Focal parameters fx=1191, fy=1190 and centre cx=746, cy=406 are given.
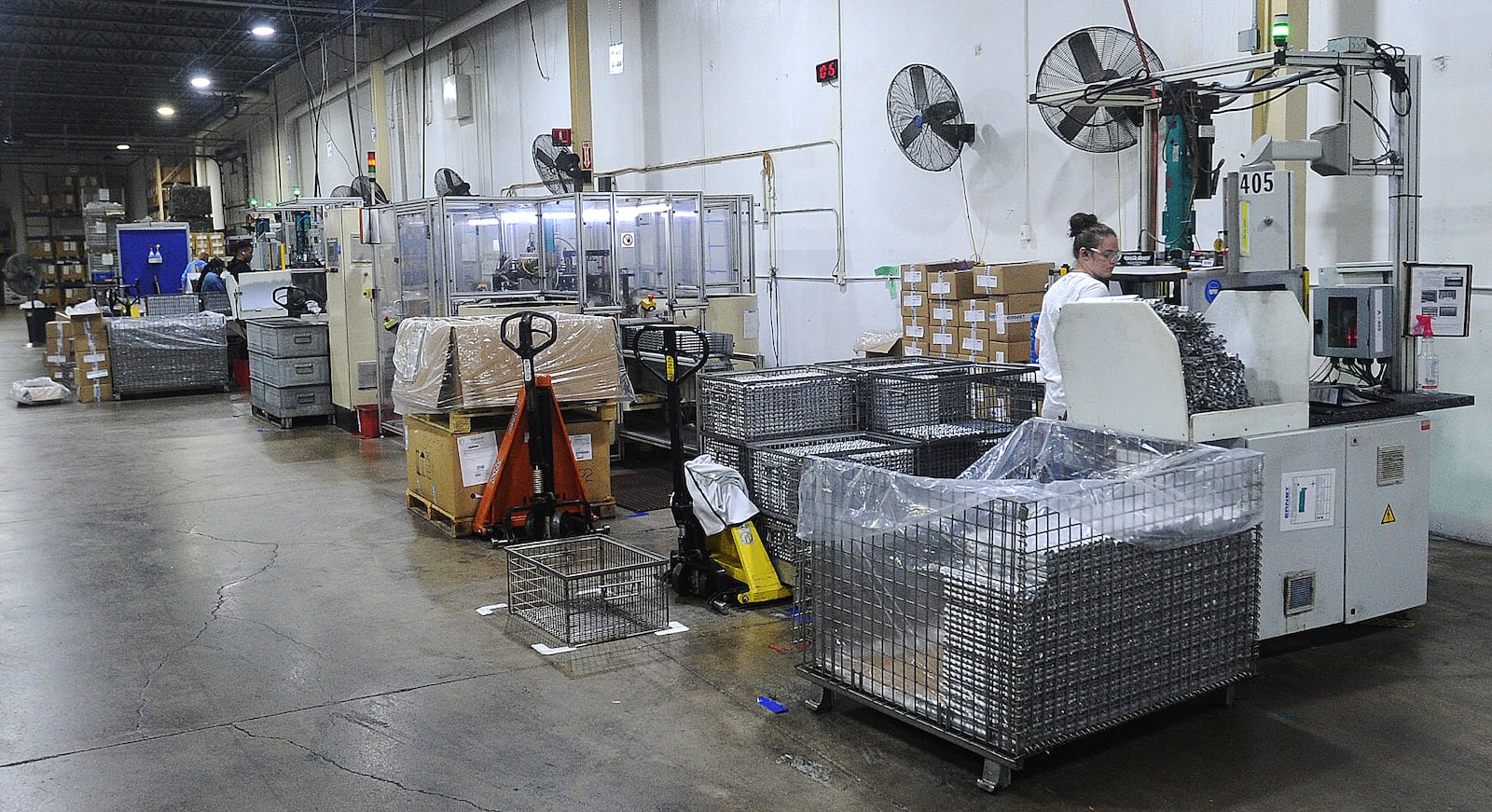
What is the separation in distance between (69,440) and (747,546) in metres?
7.94

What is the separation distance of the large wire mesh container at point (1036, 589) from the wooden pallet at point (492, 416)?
3101mm

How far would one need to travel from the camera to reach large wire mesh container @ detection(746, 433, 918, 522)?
493 centimetres

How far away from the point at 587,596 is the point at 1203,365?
8.87 feet

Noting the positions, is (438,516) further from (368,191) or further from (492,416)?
(368,191)

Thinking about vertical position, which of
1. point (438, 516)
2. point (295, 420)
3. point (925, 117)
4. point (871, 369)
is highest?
point (925, 117)

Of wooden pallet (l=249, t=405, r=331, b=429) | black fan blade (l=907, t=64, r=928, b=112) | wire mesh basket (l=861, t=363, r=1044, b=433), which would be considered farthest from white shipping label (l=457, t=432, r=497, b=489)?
wooden pallet (l=249, t=405, r=331, b=429)

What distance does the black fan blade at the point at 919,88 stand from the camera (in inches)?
313

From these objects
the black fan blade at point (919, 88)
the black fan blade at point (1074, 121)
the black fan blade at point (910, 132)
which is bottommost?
the black fan blade at point (1074, 121)

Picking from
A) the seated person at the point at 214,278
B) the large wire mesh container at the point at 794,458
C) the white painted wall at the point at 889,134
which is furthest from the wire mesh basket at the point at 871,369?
the seated person at the point at 214,278

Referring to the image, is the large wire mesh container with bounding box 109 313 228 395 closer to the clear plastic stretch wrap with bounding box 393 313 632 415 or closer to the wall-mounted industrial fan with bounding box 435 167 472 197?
the wall-mounted industrial fan with bounding box 435 167 472 197

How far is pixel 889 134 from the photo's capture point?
9375 millimetres

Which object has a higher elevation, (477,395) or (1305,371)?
(1305,371)

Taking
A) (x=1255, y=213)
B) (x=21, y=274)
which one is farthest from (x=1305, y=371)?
(x=21, y=274)

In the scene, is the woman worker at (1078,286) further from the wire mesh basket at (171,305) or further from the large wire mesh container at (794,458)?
the wire mesh basket at (171,305)
